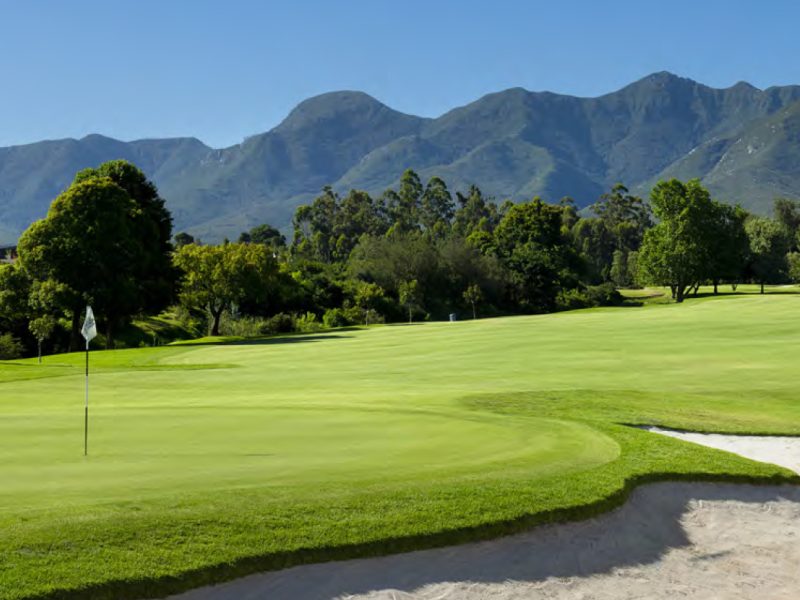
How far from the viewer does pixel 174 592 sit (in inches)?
275

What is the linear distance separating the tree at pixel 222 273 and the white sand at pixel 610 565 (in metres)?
50.2

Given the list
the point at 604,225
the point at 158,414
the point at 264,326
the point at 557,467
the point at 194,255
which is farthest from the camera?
the point at 604,225

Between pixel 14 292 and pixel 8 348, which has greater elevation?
pixel 14 292

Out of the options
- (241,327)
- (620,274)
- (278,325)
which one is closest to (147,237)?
(241,327)

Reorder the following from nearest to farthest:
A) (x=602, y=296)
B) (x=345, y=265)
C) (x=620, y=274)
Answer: (x=602, y=296) < (x=345, y=265) < (x=620, y=274)

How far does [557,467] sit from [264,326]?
55012 millimetres

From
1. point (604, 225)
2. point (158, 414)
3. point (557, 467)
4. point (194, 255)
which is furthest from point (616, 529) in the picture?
point (604, 225)

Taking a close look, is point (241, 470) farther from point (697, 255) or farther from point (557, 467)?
point (697, 255)

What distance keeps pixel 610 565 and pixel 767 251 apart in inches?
4427

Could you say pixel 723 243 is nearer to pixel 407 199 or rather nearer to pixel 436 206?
pixel 407 199

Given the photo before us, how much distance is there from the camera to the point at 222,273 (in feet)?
190

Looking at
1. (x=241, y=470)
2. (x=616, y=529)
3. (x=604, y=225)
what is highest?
(x=604, y=225)

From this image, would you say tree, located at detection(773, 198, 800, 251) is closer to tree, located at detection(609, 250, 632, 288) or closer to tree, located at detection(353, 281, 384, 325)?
tree, located at detection(609, 250, 632, 288)

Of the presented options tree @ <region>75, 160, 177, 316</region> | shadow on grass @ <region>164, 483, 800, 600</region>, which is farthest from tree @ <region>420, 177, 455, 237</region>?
shadow on grass @ <region>164, 483, 800, 600</region>
